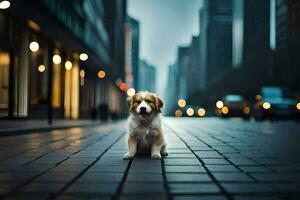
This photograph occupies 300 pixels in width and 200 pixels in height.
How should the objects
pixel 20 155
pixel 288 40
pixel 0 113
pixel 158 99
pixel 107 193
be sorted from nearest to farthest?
pixel 107 193 < pixel 158 99 < pixel 20 155 < pixel 288 40 < pixel 0 113

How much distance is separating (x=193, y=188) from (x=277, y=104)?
23.8 meters

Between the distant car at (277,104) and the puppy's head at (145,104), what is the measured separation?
70.1 feet

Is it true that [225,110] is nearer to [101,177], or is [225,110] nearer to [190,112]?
[190,112]

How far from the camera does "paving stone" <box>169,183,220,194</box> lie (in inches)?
170

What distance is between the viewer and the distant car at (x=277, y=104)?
1059 inches

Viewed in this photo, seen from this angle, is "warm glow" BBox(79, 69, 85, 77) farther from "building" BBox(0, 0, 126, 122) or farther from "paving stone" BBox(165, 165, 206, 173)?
"paving stone" BBox(165, 165, 206, 173)

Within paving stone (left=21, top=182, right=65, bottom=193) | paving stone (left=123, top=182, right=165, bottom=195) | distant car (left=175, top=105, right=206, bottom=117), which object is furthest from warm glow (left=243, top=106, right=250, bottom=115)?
paving stone (left=21, top=182, right=65, bottom=193)

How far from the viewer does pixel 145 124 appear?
674 centimetres

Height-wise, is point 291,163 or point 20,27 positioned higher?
point 20,27

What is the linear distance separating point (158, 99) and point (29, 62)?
711 inches

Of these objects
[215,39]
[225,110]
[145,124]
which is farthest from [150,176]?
[215,39]

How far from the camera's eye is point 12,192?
13.9 ft

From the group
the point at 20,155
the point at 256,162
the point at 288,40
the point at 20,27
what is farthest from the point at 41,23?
the point at 256,162

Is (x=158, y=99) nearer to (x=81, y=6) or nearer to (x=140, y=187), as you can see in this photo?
(x=140, y=187)
